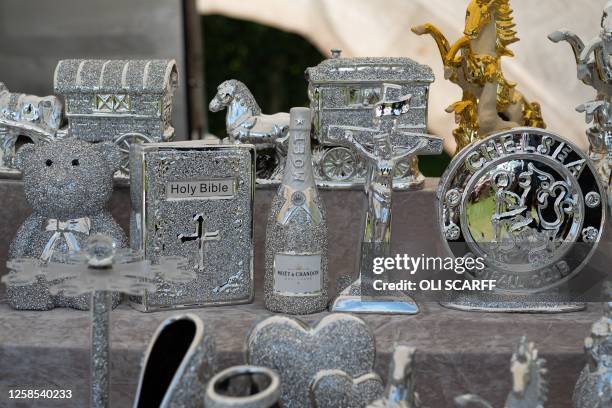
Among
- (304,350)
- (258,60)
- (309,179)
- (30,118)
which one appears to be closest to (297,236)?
(309,179)

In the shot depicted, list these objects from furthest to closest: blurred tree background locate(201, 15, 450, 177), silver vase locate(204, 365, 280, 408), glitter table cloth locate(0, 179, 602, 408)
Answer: blurred tree background locate(201, 15, 450, 177) < glitter table cloth locate(0, 179, 602, 408) < silver vase locate(204, 365, 280, 408)

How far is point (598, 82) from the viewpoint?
1202 mm

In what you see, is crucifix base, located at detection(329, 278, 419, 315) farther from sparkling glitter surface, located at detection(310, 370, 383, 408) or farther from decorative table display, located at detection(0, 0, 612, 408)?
sparkling glitter surface, located at detection(310, 370, 383, 408)

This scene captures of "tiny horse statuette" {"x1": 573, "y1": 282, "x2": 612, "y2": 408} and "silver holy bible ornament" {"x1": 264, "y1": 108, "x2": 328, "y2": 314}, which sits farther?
"silver holy bible ornament" {"x1": 264, "y1": 108, "x2": 328, "y2": 314}

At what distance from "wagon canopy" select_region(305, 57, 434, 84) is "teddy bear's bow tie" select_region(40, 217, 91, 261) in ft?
1.09

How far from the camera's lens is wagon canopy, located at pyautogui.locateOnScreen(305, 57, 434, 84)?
118cm

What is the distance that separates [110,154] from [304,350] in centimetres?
37

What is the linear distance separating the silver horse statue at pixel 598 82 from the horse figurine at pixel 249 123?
0.35 meters

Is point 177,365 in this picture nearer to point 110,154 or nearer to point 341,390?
point 341,390

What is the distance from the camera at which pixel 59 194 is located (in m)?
1.09

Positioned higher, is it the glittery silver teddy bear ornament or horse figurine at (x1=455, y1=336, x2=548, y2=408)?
the glittery silver teddy bear ornament

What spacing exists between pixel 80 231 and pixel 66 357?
164mm

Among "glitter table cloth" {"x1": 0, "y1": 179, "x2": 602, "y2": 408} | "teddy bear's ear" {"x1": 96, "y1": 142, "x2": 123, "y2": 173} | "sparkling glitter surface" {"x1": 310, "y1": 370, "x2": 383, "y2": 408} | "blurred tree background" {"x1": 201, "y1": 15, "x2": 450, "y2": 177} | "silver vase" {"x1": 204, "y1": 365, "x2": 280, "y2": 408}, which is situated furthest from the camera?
"blurred tree background" {"x1": 201, "y1": 15, "x2": 450, "y2": 177}

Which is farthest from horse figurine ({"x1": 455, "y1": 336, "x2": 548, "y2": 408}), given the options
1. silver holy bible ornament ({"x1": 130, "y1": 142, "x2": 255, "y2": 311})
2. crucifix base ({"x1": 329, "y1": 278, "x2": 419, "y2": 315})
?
silver holy bible ornament ({"x1": 130, "y1": 142, "x2": 255, "y2": 311})
